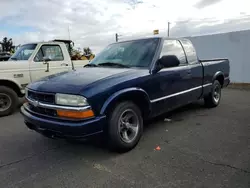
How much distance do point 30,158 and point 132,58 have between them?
2368 millimetres

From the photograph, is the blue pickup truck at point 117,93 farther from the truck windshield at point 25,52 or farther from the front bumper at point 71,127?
the truck windshield at point 25,52

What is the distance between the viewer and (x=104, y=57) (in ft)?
15.0

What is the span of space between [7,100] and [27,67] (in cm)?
106

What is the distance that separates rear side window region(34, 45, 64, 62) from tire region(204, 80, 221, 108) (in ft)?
14.9

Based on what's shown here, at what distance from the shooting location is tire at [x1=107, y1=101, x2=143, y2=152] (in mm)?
3111

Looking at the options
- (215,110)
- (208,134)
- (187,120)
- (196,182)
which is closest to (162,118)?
(187,120)

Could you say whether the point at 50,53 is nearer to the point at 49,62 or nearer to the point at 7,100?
the point at 49,62

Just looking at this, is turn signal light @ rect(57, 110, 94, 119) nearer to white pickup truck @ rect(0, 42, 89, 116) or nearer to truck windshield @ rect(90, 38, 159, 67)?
truck windshield @ rect(90, 38, 159, 67)

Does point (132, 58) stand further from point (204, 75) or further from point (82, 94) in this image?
point (204, 75)

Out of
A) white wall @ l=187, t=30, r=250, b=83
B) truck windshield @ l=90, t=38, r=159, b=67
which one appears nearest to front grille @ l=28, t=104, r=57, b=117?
truck windshield @ l=90, t=38, r=159, b=67

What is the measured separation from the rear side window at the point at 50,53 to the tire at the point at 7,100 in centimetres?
121

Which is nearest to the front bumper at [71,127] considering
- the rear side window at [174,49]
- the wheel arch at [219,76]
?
the rear side window at [174,49]

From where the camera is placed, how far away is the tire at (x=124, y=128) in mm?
3111

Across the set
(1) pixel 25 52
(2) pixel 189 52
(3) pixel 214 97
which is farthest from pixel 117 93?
(1) pixel 25 52
